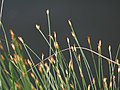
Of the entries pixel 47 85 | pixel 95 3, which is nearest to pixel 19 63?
pixel 47 85

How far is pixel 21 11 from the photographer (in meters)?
1.86

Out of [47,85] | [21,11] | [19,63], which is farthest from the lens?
[21,11]

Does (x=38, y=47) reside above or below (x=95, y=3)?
below

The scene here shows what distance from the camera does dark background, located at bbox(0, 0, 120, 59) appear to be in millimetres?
1863

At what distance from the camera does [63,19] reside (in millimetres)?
1876

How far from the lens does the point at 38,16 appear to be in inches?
73.5

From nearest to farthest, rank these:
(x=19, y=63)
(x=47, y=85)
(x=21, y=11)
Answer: (x=19, y=63)
(x=47, y=85)
(x=21, y=11)

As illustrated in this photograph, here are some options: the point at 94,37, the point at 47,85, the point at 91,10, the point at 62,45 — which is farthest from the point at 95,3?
the point at 47,85

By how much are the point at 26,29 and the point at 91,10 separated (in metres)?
0.41

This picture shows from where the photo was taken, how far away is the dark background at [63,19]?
186cm

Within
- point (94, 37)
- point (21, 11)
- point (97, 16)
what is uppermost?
point (21, 11)

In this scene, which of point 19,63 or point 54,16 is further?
point 54,16

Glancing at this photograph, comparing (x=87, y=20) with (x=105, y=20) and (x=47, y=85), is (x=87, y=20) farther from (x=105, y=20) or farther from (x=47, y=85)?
(x=47, y=85)

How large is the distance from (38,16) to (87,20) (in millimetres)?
297
